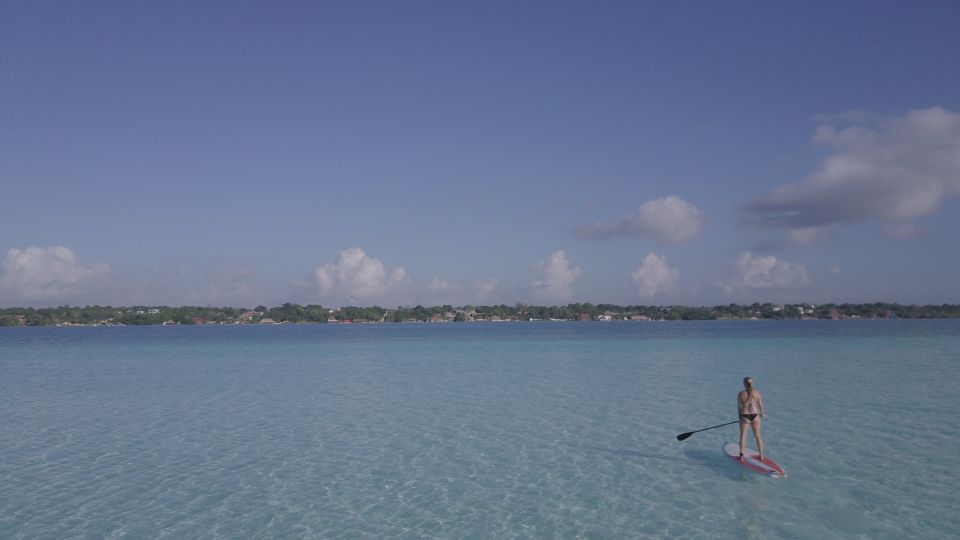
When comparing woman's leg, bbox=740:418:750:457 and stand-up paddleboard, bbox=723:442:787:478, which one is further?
woman's leg, bbox=740:418:750:457

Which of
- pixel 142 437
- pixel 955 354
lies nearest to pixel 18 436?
pixel 142 437

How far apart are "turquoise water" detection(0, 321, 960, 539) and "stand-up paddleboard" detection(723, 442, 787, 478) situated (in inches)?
8.6

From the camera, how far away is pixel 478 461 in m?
14.6

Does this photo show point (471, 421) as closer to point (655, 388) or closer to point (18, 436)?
point (655, 388)

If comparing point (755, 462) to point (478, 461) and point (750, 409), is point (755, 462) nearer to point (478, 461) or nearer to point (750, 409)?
point (750, 409)

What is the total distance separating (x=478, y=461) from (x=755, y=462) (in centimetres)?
612

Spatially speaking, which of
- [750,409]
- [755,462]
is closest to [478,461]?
[755,462]

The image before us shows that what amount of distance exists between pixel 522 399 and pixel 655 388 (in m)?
6.75

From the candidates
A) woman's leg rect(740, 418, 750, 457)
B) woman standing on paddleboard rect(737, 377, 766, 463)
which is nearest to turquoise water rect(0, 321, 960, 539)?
woman's leg rect(740, 418, 750, 457)

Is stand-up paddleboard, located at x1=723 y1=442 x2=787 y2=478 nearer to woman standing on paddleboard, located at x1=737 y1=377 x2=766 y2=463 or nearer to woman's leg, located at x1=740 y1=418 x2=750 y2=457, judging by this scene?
woman's leg, located at x1=740 y1=418 x2=750 y2=457

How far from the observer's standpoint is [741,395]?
14.9 metres

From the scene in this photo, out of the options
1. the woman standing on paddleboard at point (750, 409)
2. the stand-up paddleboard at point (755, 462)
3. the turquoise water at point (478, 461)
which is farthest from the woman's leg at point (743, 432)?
the turquoise water at point (478, 461)

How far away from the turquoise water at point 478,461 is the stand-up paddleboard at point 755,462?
0.72ft

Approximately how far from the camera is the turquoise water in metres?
10.7
